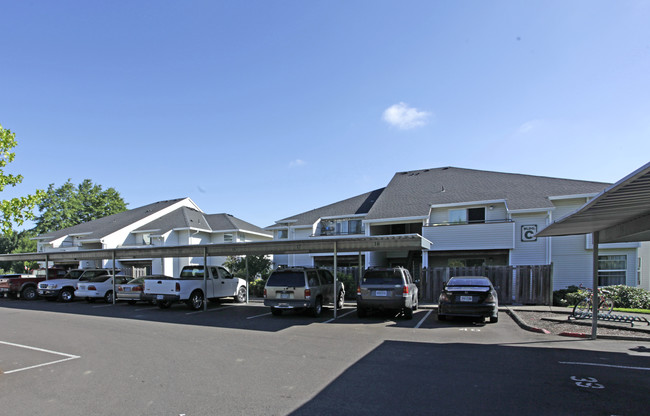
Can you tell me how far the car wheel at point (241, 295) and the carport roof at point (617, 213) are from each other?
1325 cm

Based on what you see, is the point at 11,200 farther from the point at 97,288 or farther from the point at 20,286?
the point at 20,286

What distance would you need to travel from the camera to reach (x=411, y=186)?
27953mm

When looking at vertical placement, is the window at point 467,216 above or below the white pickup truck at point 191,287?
above

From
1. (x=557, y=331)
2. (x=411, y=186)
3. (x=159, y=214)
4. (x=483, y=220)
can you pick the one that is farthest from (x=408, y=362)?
(x=159, y=214)

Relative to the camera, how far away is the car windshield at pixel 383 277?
41.9 feet

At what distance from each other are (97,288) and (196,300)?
6657 mm

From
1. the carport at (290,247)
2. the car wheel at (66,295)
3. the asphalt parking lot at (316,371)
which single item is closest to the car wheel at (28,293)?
the car wheel at (66,295)

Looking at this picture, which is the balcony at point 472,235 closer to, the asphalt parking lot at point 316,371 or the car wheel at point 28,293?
the asphalt parking lot at point 316,371

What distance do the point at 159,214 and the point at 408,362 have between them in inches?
1451

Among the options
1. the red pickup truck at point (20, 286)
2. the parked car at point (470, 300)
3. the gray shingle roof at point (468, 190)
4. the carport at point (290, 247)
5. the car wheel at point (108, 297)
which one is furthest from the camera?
the red pickup truck at point (20, 286)

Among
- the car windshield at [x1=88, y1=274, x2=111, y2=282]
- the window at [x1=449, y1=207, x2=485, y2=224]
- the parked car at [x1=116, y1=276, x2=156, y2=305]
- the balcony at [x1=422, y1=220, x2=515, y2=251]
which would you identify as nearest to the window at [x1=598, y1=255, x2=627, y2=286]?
the balcony at [x1=422, y1=220, x2=515, y2=251]

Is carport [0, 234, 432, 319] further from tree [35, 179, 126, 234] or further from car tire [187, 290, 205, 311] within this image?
tree [35, 179, 126, 234]

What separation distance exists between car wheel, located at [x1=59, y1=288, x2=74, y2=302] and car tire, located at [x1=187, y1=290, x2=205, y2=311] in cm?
900

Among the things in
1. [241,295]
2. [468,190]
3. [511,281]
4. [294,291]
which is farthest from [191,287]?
[468,190]
